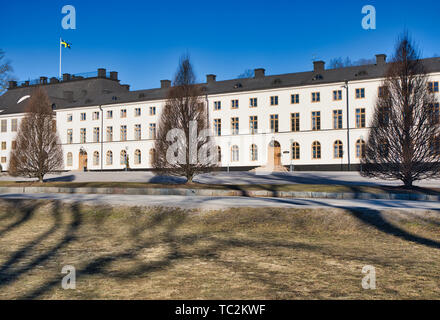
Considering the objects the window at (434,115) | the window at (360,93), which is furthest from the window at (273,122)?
the window at (434,115)

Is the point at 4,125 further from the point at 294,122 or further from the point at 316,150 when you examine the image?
the point at 316,150

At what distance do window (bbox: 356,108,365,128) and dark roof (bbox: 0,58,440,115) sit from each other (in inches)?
138

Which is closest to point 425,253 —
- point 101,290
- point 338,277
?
point 338,277

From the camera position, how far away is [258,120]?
50531 millimetres

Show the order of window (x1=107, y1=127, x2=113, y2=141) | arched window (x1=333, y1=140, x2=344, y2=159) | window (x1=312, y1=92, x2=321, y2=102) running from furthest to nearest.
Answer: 1. window (x1=107, y1=127, x2=113, y2=141)
2. window (x1=312, y1=92, x2=321, y2=102)
3. arched window (x1=333, y1=140, x2=344, y2=159)

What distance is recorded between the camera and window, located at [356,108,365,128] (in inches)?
1793

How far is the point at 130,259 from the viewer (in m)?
7.61

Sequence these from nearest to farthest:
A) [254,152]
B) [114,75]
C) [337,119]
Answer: [337,119] < [254,152] < [114,75]

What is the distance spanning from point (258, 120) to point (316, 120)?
22.7 ft

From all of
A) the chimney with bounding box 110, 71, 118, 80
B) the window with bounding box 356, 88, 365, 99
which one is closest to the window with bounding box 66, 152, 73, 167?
the chimney with bounding box 110, 71, 118, 80

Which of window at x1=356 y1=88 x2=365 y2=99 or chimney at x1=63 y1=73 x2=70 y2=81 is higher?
chimney at x1=63 y1=73 x2=70 y2=81

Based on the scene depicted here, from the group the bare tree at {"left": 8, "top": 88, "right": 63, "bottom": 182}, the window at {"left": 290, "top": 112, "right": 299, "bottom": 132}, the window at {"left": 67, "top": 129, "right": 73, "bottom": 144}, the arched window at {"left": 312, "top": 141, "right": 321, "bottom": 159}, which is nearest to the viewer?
the bare tree at {"left": 8, "top": 88, "right": 63, "bottom": 182}

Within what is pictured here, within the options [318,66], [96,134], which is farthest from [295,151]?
[96,134]

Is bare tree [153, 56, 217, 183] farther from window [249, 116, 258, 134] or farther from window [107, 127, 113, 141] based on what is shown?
window [107, 127, 113, 141]
